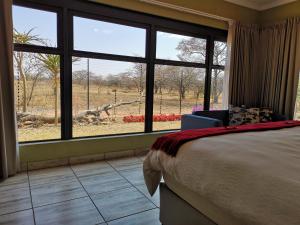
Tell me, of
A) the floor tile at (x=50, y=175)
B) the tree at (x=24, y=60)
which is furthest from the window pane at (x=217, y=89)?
the tree at (x=24, y=60)

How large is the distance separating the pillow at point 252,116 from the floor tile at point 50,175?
276 cm

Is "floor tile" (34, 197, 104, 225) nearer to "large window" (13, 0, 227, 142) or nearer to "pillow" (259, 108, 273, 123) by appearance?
"large window" (13, 0, 227, 142)

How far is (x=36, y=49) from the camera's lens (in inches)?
109

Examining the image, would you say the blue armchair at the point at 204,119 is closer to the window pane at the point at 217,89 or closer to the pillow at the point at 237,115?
the pillow at the point at 237,115

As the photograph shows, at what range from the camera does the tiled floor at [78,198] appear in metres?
1.85

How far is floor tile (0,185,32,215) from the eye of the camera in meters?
1.98

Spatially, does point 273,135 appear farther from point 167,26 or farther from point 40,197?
point 167,26

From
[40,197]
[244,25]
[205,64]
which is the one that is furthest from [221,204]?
[244,25]

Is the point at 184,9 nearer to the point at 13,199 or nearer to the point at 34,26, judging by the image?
the point at 34,26

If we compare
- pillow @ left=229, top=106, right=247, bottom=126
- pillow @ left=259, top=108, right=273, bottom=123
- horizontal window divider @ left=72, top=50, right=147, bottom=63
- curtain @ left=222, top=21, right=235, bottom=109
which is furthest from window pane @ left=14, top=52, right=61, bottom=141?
pillow @ left=259, top=108, right=273, bottom=123

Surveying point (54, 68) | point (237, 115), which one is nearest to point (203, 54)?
point (237, 115)

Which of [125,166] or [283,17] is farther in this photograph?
[283,17]

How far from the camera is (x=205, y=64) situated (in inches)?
160

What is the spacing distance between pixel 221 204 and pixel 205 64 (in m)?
3.32
